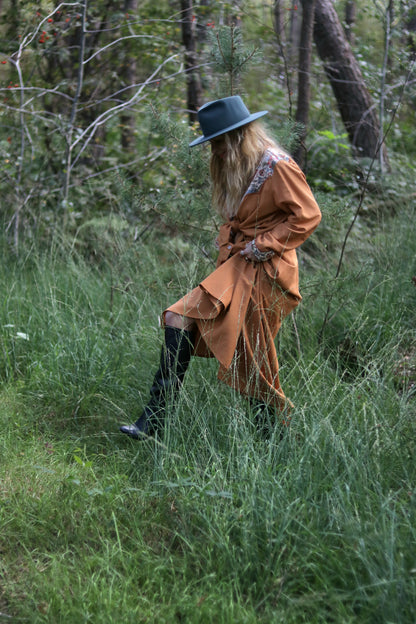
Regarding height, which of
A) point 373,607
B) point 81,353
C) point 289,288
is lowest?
point 81,353

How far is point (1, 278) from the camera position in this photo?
5688mm

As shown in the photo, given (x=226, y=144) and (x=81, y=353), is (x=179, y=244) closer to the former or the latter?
(x=81, y=353)

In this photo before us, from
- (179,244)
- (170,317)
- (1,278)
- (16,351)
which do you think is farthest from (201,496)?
(179,244)

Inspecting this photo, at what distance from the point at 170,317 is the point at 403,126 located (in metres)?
8.48

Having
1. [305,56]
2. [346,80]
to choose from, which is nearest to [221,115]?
[305,56]

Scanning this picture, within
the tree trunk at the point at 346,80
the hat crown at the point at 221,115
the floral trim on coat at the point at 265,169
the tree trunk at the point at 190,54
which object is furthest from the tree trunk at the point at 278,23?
the tree trunk at the point at 346,80

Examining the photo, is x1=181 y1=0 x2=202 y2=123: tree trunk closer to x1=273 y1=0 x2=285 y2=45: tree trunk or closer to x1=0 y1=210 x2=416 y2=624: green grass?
x1=273 y1=0 x2=285 y2=45: tree trunk

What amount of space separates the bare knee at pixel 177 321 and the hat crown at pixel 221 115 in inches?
38.7

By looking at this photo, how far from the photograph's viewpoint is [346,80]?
26.8ft

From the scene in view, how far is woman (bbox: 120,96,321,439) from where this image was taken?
329 centimetres

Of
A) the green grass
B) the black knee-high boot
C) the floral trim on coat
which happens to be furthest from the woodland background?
the floral trim on coat

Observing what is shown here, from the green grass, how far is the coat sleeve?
2.65 ft

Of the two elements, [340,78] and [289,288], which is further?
[340,78]

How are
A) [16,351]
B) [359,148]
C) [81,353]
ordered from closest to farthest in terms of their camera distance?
[81,353] < [16,351] < [359,148]
